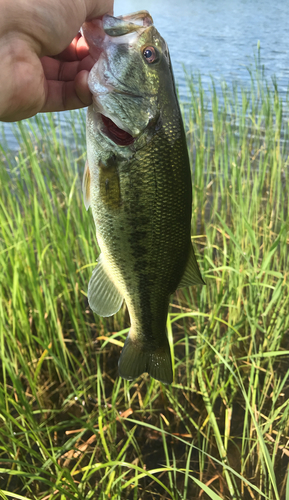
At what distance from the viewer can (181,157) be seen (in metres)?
1.26

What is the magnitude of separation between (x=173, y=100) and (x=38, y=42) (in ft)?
2.04

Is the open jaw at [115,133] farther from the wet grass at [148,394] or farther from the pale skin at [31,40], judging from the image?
the wet grass at [148,394]

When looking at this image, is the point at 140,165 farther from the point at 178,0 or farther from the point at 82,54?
the point at 178,0

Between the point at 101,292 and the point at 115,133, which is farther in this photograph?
the point at 101,292

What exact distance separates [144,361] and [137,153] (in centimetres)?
89

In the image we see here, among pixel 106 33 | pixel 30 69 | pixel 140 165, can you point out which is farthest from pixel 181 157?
pixel 30 69

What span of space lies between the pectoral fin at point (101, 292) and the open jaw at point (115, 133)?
1.54 feet

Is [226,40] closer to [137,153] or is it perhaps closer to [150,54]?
[150,54]

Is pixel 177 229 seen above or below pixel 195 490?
above

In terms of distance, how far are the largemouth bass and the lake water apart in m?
3.92

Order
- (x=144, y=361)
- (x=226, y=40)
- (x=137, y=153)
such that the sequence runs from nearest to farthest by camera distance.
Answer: (x=137, y=153)
(x=144, y=361)
(x=226, y=40)

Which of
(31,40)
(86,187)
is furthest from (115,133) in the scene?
(31,40)

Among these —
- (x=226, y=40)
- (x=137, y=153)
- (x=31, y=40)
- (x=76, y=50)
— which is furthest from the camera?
(x=226, y=40)

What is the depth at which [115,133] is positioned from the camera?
4.28ft
